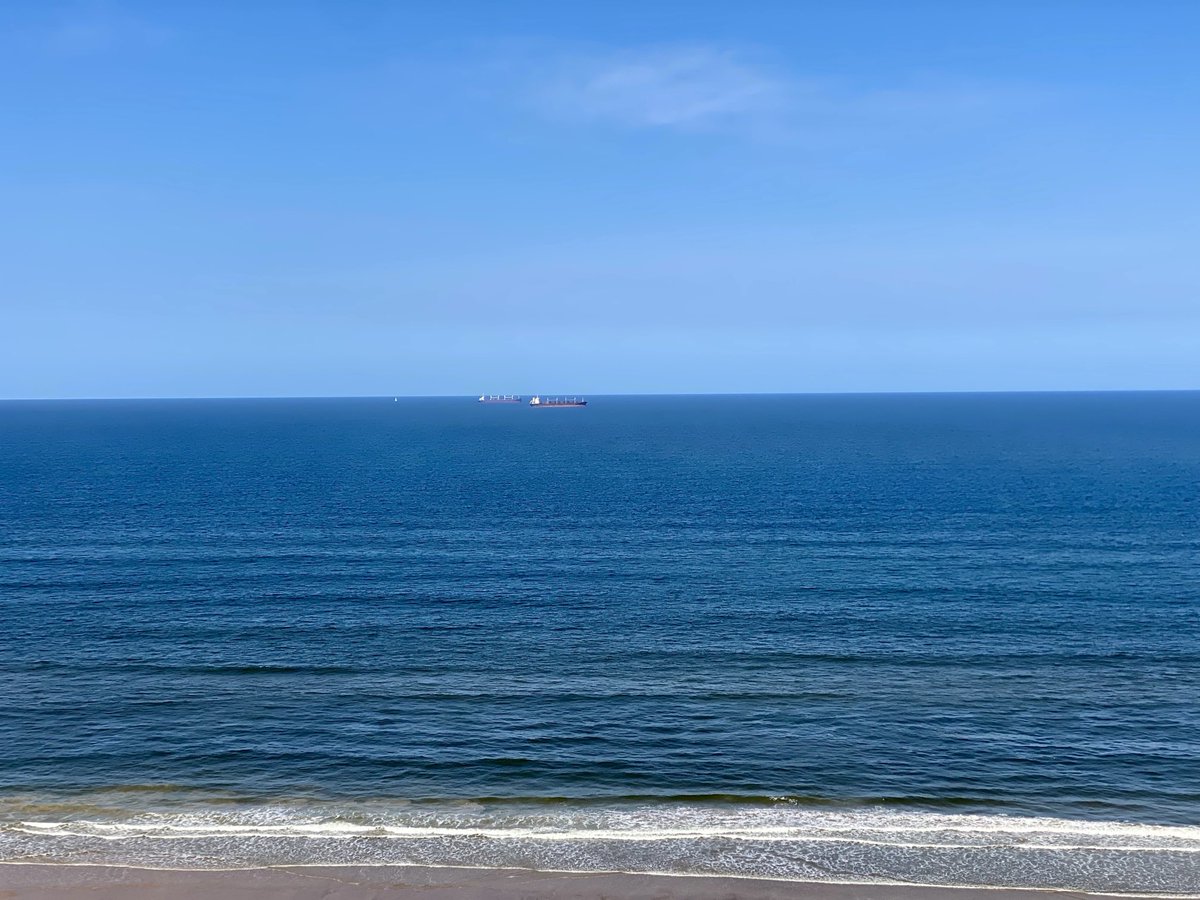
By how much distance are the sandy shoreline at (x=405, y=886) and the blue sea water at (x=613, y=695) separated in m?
1.00

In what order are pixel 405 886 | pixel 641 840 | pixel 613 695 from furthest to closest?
pixel 613 695 → pixel 641 840 → pixel 405 886

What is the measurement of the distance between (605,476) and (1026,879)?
398 feet

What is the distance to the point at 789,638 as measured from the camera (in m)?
65.4

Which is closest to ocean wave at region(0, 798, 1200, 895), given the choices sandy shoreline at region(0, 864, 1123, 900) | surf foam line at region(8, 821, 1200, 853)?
surf foam line at region(8, 821, 1200, 853)

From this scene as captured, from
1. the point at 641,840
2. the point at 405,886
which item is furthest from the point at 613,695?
the point at 405,886

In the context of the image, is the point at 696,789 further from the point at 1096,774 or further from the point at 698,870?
the point at 1096,774

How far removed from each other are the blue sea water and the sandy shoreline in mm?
1002

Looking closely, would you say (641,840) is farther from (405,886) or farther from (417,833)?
(405,886)

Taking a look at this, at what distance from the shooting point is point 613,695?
55781 mm

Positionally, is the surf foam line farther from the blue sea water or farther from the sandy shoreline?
the sandy shoreline

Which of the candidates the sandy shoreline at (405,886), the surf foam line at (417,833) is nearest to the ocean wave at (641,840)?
the surf foam line at (417,833)

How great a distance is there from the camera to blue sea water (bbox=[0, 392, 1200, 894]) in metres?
40.4

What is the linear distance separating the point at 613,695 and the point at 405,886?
20910 mm

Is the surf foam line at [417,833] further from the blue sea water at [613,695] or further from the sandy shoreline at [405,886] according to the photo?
the sandy shoreline at [405,886]
